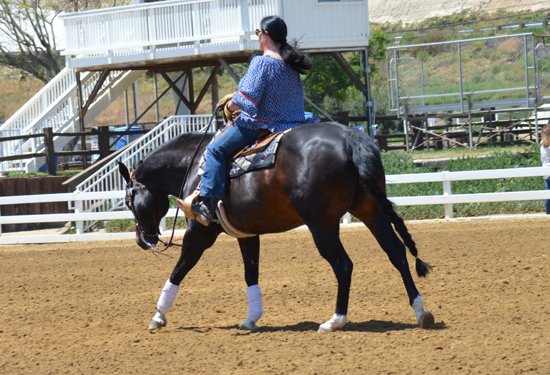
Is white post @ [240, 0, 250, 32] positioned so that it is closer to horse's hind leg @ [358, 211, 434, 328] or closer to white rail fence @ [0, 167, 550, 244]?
white rail fence @ [0, 167, 550, 244]

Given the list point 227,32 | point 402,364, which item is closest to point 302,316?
point 402,364

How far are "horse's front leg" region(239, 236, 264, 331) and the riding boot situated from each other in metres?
0.60

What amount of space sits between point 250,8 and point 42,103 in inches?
336

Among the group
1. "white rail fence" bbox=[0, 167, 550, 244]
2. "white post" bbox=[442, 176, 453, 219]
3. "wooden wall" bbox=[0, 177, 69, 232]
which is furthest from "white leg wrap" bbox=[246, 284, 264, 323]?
"wooden wall" bbox=[0, 177, 69, 232]

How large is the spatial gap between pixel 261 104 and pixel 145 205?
71.8 inches

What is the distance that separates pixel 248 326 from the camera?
5.67 meters

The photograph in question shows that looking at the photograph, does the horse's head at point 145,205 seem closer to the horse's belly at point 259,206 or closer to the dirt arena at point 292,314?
the dirt arena at point 292,314

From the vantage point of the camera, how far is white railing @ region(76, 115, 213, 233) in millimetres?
15797

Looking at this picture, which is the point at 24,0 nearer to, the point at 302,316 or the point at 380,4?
the point at 302,316

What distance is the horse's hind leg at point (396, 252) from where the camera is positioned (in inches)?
200

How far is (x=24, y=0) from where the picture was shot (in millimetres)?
31828

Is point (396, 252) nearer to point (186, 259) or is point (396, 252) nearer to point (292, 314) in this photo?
point (292, 314)

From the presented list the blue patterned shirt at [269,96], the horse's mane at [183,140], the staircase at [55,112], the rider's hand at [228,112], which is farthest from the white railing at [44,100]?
the blue patterned shirt at [269,96]

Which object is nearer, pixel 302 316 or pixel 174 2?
pixel 302 316
